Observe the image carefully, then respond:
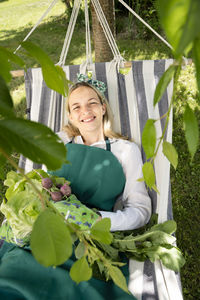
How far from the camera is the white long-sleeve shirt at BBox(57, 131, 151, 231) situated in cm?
181

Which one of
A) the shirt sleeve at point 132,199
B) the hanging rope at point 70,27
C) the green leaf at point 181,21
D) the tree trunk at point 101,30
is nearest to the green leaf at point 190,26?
the green leaf at point 181,21

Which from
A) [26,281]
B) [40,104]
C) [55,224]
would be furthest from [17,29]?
[55,224]

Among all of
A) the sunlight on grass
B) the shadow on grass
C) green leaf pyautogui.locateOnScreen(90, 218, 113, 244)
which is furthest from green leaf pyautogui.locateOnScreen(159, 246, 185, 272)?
the sunlight on grass

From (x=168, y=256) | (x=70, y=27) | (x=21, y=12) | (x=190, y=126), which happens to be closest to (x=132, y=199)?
(x=168, y=256)

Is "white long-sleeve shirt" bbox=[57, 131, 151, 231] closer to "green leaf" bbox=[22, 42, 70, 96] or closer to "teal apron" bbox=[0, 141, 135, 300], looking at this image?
"teal apron" bbox=[0, 141, 135, 300]

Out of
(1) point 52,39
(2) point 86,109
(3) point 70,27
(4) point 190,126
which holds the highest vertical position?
(1) point 52,39

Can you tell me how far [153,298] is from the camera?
1.44 meters

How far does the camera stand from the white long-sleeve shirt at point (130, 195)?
1.81 metres

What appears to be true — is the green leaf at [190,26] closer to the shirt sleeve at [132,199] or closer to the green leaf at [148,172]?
the green leaf at [148,172]

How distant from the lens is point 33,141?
1.09ft

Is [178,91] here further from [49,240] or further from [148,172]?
[49,240]

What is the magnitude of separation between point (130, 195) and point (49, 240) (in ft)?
5.31

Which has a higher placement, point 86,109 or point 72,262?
point 86,109

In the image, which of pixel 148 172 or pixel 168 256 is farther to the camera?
pixel 168 256
